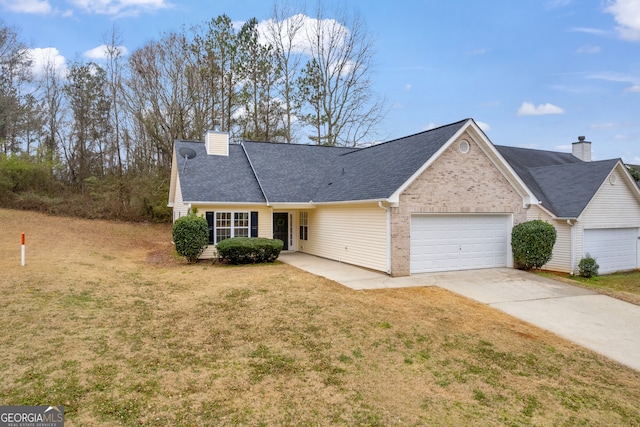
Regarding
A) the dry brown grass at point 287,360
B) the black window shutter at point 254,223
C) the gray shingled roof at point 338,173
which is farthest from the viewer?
the black window shutter at point 254,223

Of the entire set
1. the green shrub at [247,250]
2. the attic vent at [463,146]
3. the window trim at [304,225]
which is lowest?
the green shrub at [247,250]

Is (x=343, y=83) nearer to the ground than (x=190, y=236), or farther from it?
farther from it

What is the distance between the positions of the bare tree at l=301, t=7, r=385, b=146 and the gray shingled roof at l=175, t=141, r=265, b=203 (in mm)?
11110

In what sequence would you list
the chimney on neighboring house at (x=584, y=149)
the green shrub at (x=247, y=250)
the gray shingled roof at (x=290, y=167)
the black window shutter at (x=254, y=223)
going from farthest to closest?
the chimney on neighboring house at (x=584, y=149) → the gray shingled roof at (x=290, y=167) → the black window shutter at (x=254, y=223) → the green shrub at (x=247, y=250)

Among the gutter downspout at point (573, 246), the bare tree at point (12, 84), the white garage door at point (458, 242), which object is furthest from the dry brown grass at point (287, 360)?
the bare tree at point (12, 84)

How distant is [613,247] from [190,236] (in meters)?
17.2

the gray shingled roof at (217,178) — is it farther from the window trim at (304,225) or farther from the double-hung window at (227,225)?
the window trim at (304,225)

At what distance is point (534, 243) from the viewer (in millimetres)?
13164

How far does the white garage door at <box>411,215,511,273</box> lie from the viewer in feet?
42.0

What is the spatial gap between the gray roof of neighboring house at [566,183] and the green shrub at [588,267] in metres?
1.83

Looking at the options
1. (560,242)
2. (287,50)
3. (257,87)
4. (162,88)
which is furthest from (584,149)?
(162,88)

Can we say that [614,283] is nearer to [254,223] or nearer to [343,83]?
[254,223]

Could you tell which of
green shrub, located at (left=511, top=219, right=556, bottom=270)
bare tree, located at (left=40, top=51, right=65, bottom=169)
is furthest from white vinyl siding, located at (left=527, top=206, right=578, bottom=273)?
bare tree, located at (left=40, top=51, right=65, bottom=169)

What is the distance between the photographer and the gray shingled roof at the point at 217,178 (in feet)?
52.2
